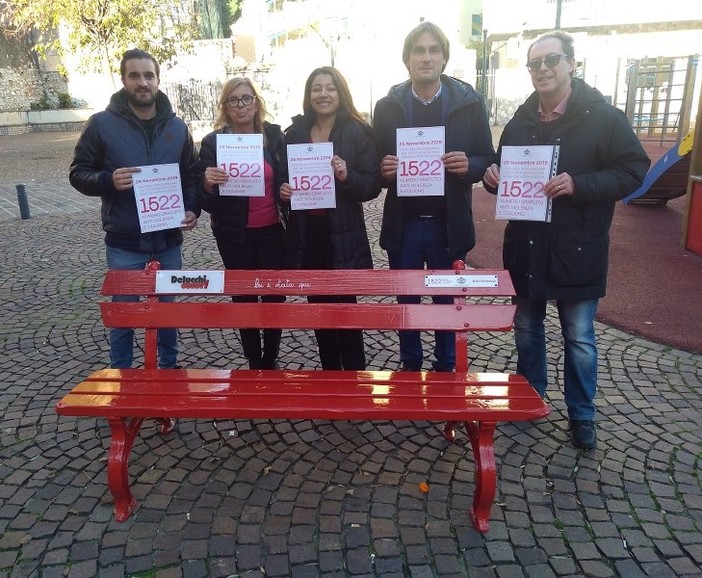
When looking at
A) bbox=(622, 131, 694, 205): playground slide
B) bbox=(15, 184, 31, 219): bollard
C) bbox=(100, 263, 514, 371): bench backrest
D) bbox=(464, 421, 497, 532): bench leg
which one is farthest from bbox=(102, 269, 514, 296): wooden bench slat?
bbox=(15, 184, 31, 219): bollard

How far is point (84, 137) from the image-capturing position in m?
3.55

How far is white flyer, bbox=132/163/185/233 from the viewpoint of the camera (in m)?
3.53

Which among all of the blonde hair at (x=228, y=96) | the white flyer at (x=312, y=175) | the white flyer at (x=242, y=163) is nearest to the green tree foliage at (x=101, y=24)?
the blonde hair at (x=228, y=96)

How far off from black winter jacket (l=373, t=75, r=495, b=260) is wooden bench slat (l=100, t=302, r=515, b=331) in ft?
1.92

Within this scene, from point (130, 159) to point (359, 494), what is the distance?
2313 mm

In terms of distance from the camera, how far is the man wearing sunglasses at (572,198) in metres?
3.01

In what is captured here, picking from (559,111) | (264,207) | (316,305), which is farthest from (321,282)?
(559,111)

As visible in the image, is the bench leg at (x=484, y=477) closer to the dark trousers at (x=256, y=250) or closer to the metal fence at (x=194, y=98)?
the dark trousers at (x=256, y=250)

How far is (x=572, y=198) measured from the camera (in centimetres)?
307

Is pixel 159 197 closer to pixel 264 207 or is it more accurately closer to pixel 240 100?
pixel 264 207

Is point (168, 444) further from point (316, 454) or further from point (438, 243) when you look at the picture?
point (438, 243)

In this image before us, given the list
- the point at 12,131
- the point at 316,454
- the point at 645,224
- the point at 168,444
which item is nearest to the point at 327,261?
the point at 316,454

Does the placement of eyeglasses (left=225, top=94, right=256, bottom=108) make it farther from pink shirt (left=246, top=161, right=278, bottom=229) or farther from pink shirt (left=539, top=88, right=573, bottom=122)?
pink shirt (left=539, top=88, right=573, bottom=122)

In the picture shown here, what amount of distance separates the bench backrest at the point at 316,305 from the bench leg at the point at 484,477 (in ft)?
1.52
